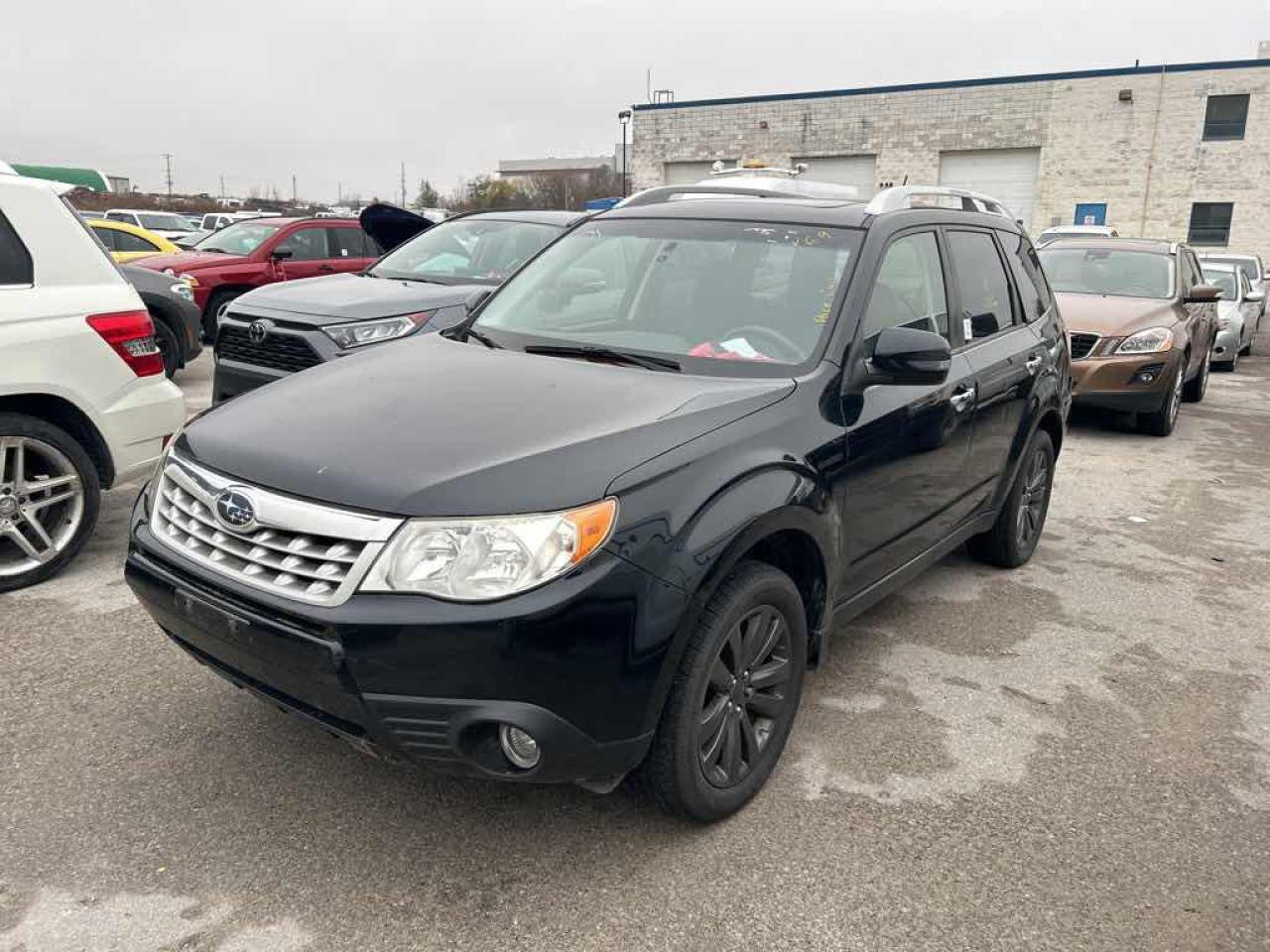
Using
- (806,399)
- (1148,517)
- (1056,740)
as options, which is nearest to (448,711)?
(806,399)

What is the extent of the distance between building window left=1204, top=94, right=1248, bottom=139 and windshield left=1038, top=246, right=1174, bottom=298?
98.1ft

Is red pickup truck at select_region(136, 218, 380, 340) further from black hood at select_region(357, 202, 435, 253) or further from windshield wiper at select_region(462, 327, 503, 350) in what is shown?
windshield wiper at select_region(462, 327, 503, 350)

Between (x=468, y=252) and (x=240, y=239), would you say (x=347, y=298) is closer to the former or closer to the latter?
(x=468, y=252)

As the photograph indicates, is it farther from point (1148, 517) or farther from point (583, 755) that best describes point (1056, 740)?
point (1148, 517)

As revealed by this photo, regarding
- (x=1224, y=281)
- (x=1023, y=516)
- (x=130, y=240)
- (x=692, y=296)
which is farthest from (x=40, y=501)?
(x=1224, y=281)

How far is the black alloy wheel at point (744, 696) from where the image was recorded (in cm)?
267

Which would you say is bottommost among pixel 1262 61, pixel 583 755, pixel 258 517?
pixel 583 755

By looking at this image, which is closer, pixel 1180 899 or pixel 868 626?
pixel 1180 899

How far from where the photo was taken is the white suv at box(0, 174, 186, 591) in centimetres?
417

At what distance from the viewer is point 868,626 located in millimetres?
4281

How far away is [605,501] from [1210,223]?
39370 millimetres

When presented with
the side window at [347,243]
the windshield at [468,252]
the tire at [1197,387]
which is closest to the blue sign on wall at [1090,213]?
the tire at [1197,387]

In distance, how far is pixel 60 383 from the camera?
13.9ft

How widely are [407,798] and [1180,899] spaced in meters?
2.10
